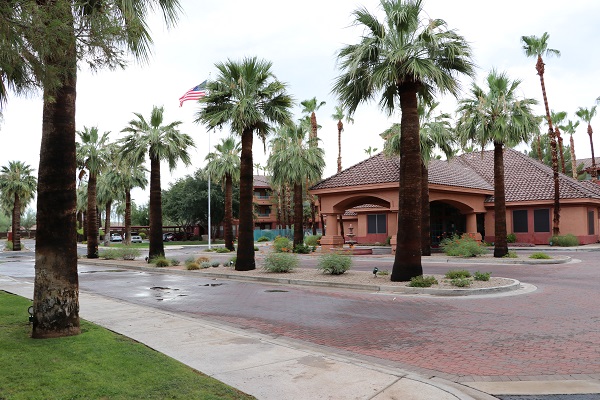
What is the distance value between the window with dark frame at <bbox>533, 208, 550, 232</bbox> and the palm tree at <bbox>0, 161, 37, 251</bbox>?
5081cm

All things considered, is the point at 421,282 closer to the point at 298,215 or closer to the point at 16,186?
the point at 298,215

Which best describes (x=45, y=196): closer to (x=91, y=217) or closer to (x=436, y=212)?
(x=91, y=217)

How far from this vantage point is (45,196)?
26.2ft

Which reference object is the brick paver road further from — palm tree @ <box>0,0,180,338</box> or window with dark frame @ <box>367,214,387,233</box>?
window with dark frame @ <box>367,214,387,233</box>

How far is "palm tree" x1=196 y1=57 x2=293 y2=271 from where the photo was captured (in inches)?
824

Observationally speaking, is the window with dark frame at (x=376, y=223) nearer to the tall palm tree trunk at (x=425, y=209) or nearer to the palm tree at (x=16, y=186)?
the tall palm tree trunk at (x=425, y=209)

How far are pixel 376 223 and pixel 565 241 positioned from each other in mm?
16222

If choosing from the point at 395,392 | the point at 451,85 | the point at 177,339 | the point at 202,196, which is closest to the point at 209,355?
the point at 177,339

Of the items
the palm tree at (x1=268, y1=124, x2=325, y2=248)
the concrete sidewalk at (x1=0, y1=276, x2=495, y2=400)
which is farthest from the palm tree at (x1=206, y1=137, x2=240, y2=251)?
the concrete sidewalk at (x1=0, y1=276, x2=495, y2=400)

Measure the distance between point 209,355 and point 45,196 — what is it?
12.7 feet

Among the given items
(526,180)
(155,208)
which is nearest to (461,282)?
(155,208)

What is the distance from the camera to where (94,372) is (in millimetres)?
5828

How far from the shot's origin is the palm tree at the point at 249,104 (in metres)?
20.9

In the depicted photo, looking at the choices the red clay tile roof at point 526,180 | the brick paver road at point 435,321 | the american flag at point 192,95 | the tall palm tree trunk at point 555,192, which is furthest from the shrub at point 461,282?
the tall palm tree trunk at point 555,192
